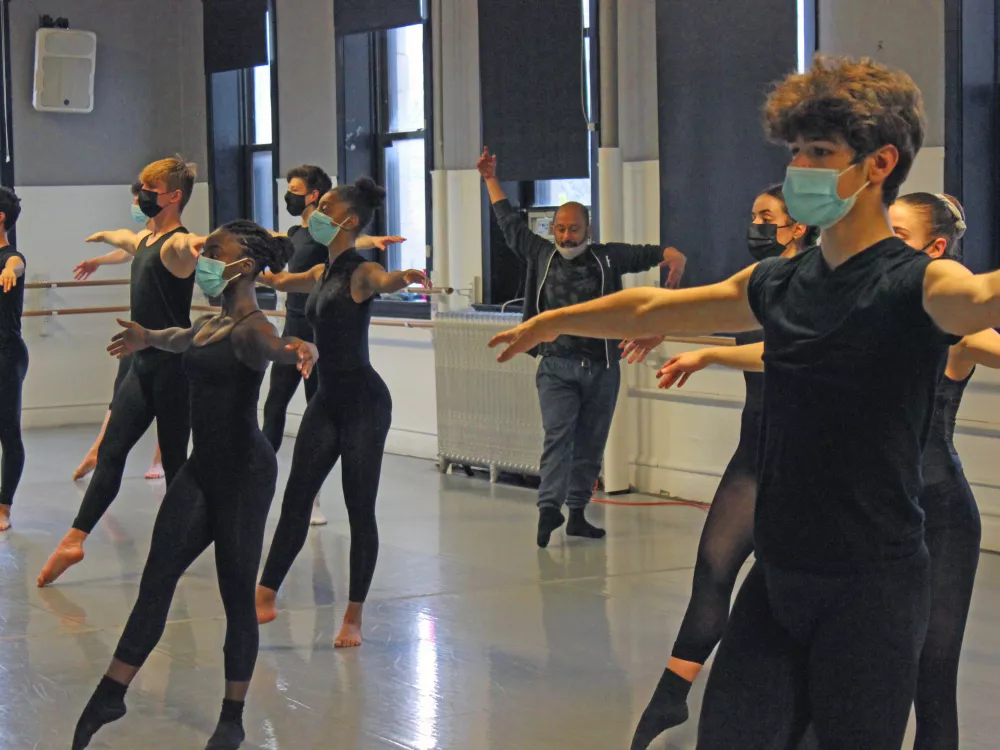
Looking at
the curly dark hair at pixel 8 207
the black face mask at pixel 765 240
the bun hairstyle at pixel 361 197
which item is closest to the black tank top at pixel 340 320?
the bun hairstyle at pixel 361 197

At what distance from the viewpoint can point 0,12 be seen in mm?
10289

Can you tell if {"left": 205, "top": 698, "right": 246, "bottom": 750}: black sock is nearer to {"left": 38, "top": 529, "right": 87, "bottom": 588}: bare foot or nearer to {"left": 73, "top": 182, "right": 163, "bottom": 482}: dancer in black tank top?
{"left": 38, "top": 529, "right": 87, "bottom": 588}: bare foot

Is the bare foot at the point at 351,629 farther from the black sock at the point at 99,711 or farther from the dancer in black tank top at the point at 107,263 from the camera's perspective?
the dancer in black tank top at the point at 107,263

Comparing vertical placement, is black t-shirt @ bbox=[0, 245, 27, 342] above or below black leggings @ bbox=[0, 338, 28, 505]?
above

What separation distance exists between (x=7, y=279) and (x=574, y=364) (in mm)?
2603

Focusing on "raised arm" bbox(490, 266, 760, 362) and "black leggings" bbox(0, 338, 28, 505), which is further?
"black leggings" bbox(0, 338, 28, 505)

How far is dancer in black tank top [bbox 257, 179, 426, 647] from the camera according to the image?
15.5 ft

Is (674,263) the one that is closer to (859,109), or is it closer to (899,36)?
(899,36)

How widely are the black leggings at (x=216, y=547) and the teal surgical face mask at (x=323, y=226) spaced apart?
136cm

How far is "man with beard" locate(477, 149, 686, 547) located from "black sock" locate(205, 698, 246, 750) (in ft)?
9.33

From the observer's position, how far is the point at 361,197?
4.95 m

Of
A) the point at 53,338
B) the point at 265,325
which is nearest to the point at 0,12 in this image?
the point at 53,338

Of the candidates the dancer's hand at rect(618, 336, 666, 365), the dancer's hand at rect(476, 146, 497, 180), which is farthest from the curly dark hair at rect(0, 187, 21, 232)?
the dancer's hand at rect(618, 336, 666, 365)

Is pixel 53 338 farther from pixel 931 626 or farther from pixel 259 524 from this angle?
pixel 931 626
